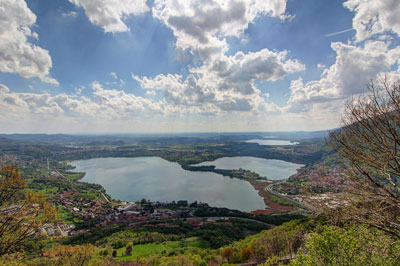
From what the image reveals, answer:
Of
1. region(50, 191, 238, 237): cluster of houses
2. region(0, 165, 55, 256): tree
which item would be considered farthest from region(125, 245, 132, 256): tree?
region(0, 165, 55, 256): tree

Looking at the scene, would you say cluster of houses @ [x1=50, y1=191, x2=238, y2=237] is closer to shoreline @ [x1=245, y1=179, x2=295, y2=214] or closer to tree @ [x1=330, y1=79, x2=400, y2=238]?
shoreline @ [x1=245, y1=179, x2=295, y2=214]

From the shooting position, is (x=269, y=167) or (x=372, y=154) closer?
(x=372, y=154)

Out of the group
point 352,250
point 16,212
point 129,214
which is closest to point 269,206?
point 129,214

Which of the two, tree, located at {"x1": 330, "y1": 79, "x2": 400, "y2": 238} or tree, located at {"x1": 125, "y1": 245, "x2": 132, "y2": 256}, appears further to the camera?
tree, located at {"x1": 125, "y1": 245, "x2": 132, "y2": 256}

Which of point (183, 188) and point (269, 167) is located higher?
point (269, 167)

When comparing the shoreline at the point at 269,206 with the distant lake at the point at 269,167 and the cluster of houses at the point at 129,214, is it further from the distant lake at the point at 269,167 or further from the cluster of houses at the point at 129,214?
the distant lake at the point at 269,167

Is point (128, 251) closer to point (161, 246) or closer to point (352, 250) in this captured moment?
point (161, 246)

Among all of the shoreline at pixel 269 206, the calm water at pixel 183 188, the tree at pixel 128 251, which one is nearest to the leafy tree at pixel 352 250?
the tree at pixel 128 251

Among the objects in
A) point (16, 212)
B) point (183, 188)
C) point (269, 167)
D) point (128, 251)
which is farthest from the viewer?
point (269, 167)

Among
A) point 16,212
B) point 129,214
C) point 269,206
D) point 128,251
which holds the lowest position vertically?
point 129,214
